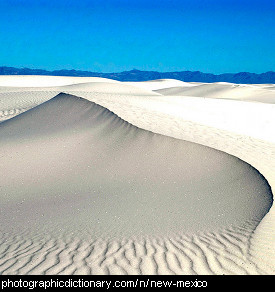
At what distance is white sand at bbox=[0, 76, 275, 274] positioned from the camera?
521cm

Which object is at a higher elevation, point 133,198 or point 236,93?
point 236,93

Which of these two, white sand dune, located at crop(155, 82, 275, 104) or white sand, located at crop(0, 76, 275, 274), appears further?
white sand dune, located at crop(155, 82, 275, 104)

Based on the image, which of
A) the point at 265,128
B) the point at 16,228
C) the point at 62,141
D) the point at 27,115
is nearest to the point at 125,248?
the point at 16,228

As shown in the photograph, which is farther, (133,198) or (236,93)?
(236,93)

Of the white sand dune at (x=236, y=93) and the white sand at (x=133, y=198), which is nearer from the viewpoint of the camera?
the white sand at (x=133, y=198)

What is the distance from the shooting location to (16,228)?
269 inches

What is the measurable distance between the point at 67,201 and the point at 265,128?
13.3 m

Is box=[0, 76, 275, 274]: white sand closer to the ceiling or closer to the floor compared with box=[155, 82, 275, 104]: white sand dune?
closer to the floor

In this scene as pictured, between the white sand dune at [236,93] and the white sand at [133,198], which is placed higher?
the white sand dune at [236,93]

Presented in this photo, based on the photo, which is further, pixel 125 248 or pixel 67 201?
pixel 67 201

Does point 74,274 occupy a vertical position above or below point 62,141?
below

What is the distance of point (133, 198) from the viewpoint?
7.75m

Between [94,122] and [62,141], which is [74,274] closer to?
[62,141]

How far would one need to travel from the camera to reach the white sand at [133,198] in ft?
17.1
